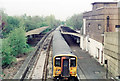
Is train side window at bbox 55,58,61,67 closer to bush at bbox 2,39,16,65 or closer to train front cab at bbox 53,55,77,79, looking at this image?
train front cab at bbox 53,55,77,79

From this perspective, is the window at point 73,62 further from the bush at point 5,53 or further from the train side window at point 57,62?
the bush at point 5,53

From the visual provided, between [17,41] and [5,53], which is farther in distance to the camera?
[17,41]

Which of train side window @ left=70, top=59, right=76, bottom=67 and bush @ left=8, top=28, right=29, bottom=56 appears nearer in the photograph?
train side window @ left=70, top=59, right=76, bottom=67

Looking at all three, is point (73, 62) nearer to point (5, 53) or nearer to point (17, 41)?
point (5, 53)

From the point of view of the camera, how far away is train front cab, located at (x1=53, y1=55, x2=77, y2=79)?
918 cm

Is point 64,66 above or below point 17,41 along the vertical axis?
below

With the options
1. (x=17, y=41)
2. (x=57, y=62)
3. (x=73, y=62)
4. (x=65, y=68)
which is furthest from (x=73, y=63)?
(x=17, y=41)

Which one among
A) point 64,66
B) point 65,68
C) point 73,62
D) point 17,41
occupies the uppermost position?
point 17,41

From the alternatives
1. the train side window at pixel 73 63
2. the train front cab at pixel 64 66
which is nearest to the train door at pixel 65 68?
the train front cab at pixel 64 66

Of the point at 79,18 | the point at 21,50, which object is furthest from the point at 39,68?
the point at 79,18

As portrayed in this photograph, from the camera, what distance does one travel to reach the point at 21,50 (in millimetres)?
16844

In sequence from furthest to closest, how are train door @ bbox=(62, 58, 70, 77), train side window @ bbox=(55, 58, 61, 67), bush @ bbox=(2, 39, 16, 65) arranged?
bush @ bbox=(2, 39, 16, 65) → train side window @ bbox=(55, 58, 61, 67) → train door @ bbox=(62, 58, 70, 77)

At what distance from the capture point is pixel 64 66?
9195mm

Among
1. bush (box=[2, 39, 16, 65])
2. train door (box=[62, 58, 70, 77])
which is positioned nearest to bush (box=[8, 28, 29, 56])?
bush (box=[2, 39, 16, 65])
